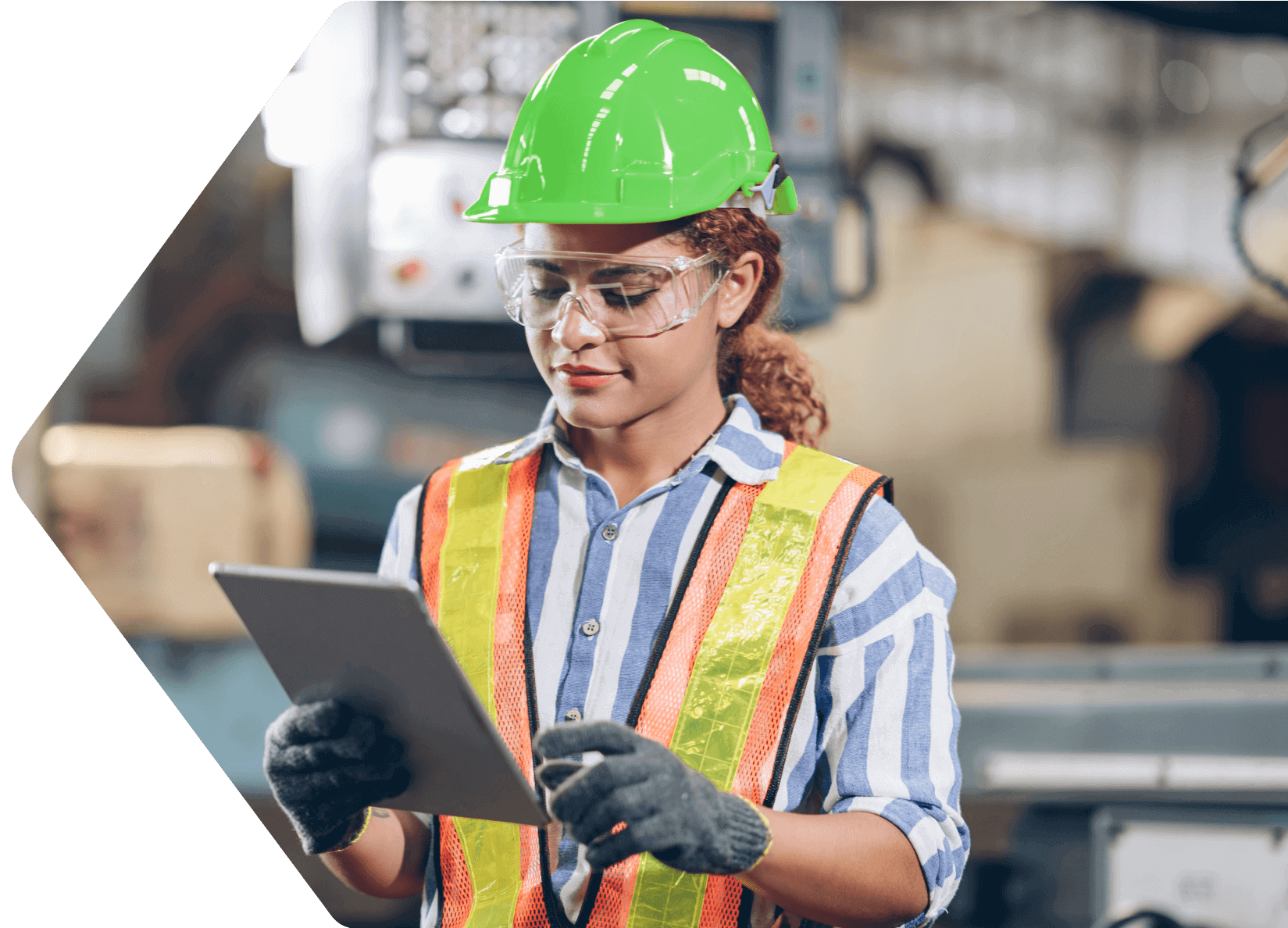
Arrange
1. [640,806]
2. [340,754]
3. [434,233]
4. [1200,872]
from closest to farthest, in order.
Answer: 1. [640,806]
2. [340,754]
3. [434,233]
4. [1200,872]

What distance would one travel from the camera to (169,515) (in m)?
2.46

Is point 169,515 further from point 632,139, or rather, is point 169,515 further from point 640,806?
point 640,806

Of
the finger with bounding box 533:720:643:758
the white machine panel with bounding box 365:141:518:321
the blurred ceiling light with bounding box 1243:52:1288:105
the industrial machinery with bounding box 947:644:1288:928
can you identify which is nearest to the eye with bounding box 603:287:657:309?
the finger with bounding box 533:720:643:758

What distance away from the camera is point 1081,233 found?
98.7 inches

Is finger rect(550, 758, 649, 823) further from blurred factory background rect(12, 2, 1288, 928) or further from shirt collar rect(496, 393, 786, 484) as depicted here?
blurred factory background rect(12, 2, 1288, 928)

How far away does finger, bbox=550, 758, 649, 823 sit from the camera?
83cm

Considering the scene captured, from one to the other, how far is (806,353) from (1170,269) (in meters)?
1.59

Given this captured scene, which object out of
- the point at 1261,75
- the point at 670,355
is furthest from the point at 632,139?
the point at 1261,75

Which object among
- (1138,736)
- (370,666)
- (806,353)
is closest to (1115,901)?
Result: (1138,736)

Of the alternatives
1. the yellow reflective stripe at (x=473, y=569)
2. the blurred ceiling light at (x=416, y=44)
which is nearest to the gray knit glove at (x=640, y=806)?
the yellow reflective stripe at (x=473, y=569)

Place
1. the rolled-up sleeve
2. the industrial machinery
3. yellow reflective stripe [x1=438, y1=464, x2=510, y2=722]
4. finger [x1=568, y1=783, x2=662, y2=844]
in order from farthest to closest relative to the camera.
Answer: the industrial machinery
yellow reflective stripe [x1=438, y1=464, x2=510, y2=722]
the rolled-up sleeve
finger [x1=568, y1=783, x2=662, y2=844]

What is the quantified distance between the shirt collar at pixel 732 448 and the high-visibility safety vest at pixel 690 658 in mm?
13

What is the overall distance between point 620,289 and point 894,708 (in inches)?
17.3

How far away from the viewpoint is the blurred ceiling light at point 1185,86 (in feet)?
8.19
